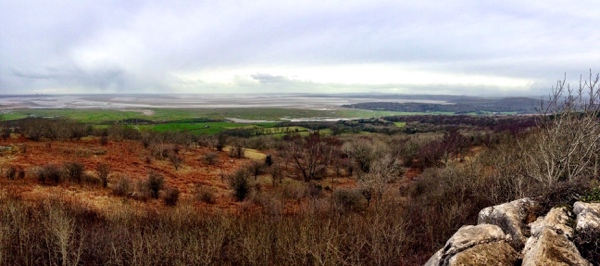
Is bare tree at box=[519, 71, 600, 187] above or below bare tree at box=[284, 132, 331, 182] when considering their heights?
above

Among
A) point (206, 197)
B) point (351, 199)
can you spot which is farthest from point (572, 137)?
point (206, 197)

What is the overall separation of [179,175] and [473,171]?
3192cm

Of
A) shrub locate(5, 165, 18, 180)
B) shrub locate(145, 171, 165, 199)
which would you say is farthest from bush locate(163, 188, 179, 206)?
shrub locate(5, 165, 18, 180)

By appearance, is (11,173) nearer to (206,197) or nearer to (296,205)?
(206,197)

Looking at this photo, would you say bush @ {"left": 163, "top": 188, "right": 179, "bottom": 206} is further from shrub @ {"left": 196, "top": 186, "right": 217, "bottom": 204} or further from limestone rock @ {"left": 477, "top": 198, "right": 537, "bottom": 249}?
limestone rock @ {"left": 477, "top": 198, "right": 537, "bottom": 249}

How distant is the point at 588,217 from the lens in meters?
6.60

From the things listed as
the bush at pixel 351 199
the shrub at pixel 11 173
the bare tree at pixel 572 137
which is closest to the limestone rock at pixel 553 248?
the bare tree at pixel 572 137

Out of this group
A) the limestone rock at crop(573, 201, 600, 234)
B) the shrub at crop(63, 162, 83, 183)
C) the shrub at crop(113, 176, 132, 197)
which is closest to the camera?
the limestone rock at crop(573, 201, 600, 234)

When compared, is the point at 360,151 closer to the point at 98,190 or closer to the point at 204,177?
the point at 204,177

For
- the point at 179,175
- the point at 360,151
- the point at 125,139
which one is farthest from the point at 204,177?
the point at 360,151

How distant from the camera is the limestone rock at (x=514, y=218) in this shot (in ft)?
24.1

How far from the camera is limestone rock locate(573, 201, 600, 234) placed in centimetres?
636

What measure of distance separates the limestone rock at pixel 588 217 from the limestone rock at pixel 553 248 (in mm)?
247

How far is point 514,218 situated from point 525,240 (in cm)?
73
